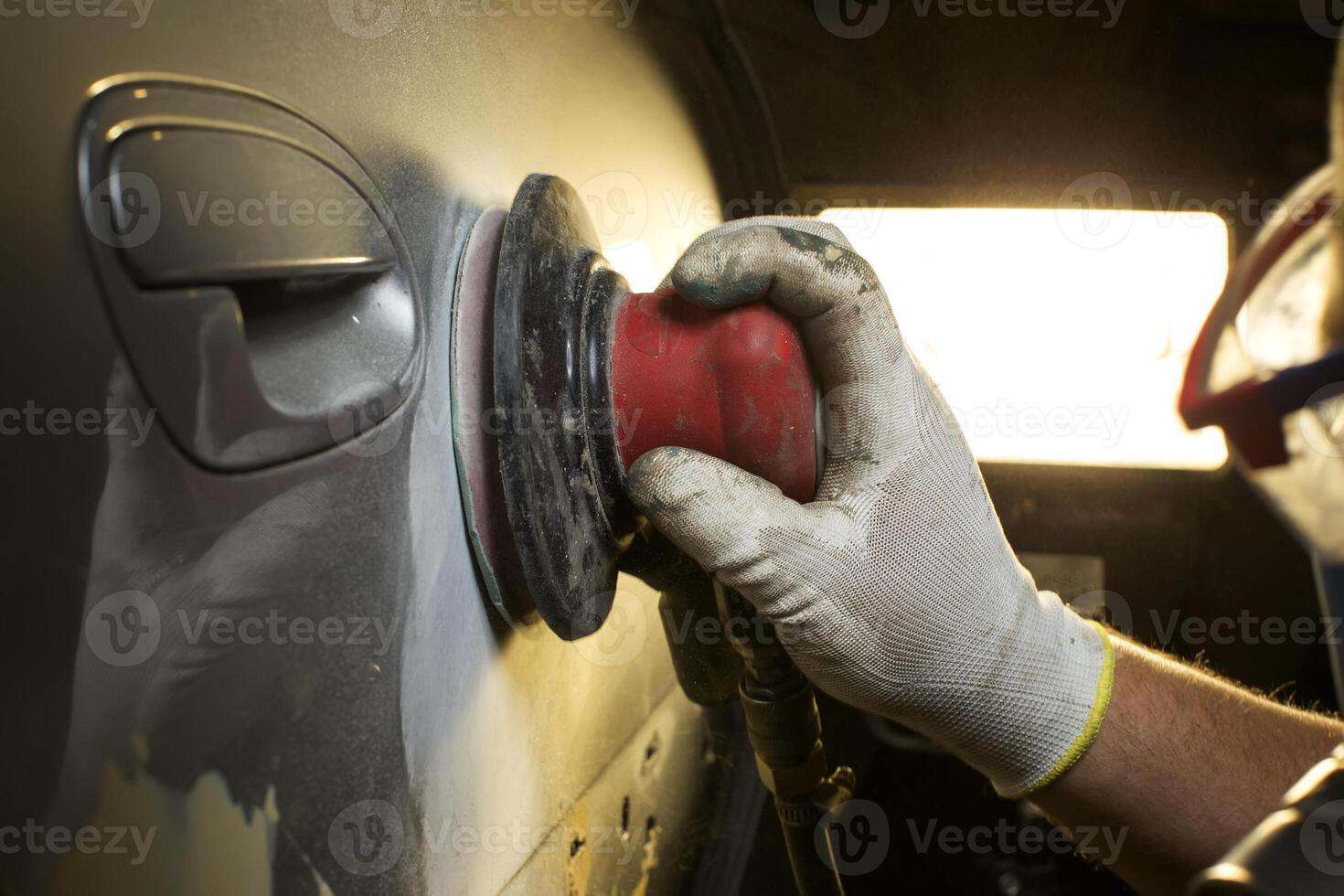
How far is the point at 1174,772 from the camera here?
789 mm

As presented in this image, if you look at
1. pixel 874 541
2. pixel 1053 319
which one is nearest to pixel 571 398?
pixel 874 541

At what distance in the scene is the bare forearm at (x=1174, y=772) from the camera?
0.78 metres

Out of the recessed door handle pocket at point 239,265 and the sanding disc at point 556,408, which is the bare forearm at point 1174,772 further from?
the recessed door handle pocket at point 239,265

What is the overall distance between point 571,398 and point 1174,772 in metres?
0.61

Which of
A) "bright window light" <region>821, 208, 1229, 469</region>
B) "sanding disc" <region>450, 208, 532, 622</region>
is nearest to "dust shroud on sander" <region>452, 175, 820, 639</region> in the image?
"sanding disc" <region>450, 208, 532, 622</region>

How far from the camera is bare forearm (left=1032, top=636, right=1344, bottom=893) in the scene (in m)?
0.78

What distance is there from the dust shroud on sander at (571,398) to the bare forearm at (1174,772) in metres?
0.38

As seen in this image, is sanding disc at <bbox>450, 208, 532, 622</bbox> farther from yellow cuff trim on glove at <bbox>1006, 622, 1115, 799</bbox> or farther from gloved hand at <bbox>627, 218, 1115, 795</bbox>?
yellow cuff trim on glove at <bbox>1006, 622, 1115, 799</bbox>

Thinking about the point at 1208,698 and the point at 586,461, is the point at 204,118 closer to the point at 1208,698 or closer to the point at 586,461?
the point at 586,461

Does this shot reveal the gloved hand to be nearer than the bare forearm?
Yes

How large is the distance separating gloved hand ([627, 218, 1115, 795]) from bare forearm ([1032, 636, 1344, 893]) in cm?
4

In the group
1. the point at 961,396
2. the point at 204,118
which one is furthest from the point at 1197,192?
the point at 204,118

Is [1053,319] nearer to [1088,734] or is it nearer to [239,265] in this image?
[1088,734]

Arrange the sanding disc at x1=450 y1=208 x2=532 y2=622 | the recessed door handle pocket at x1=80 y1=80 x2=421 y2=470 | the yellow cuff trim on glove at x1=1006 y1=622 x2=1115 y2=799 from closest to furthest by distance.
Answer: the recessed door handle pocket at x1=80 y1=80 x2=421 y2=470
the sanding disc at x1=450 y1=208 x2=532 y2=622
the yellow cuff trim on glove at x1=1006 y1=622 x2=1115 y2=799
